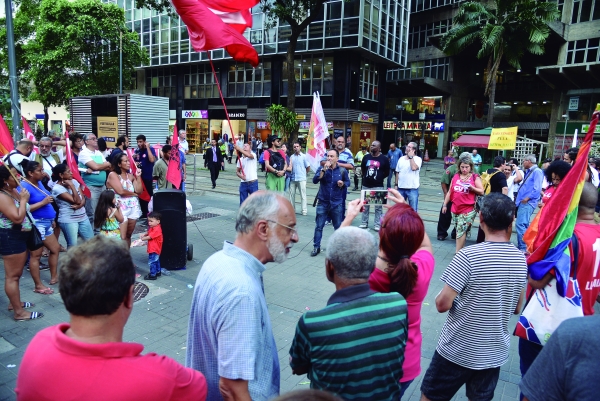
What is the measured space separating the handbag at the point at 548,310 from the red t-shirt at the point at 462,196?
4601 mm

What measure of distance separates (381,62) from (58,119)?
4093 cm

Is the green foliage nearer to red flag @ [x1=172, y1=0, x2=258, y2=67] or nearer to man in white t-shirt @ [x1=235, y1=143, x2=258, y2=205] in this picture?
man in white t-shirt @ [x1=235, y1=143, x2=258, y2=205]

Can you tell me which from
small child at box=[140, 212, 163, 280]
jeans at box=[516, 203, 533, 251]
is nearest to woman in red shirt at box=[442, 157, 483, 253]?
jeans at box=[516, 203, 533, 251]

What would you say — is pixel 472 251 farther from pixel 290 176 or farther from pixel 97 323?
pixel 290 176

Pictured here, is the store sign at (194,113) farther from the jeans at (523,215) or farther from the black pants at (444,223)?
the jeans at (523,215)

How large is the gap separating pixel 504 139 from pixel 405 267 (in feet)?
40.7

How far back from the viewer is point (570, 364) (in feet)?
4.61

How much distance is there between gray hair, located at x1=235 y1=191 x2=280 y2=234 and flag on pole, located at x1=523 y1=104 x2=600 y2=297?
6.52 feet

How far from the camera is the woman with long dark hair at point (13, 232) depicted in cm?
437

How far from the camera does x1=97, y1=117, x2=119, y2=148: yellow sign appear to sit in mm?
15984

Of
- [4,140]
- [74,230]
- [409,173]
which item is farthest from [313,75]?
[74,230]

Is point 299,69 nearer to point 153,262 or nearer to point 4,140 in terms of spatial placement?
point 4,140

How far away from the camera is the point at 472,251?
2.61 meters

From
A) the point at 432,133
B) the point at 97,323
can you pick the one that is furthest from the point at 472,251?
the point at 432,133
